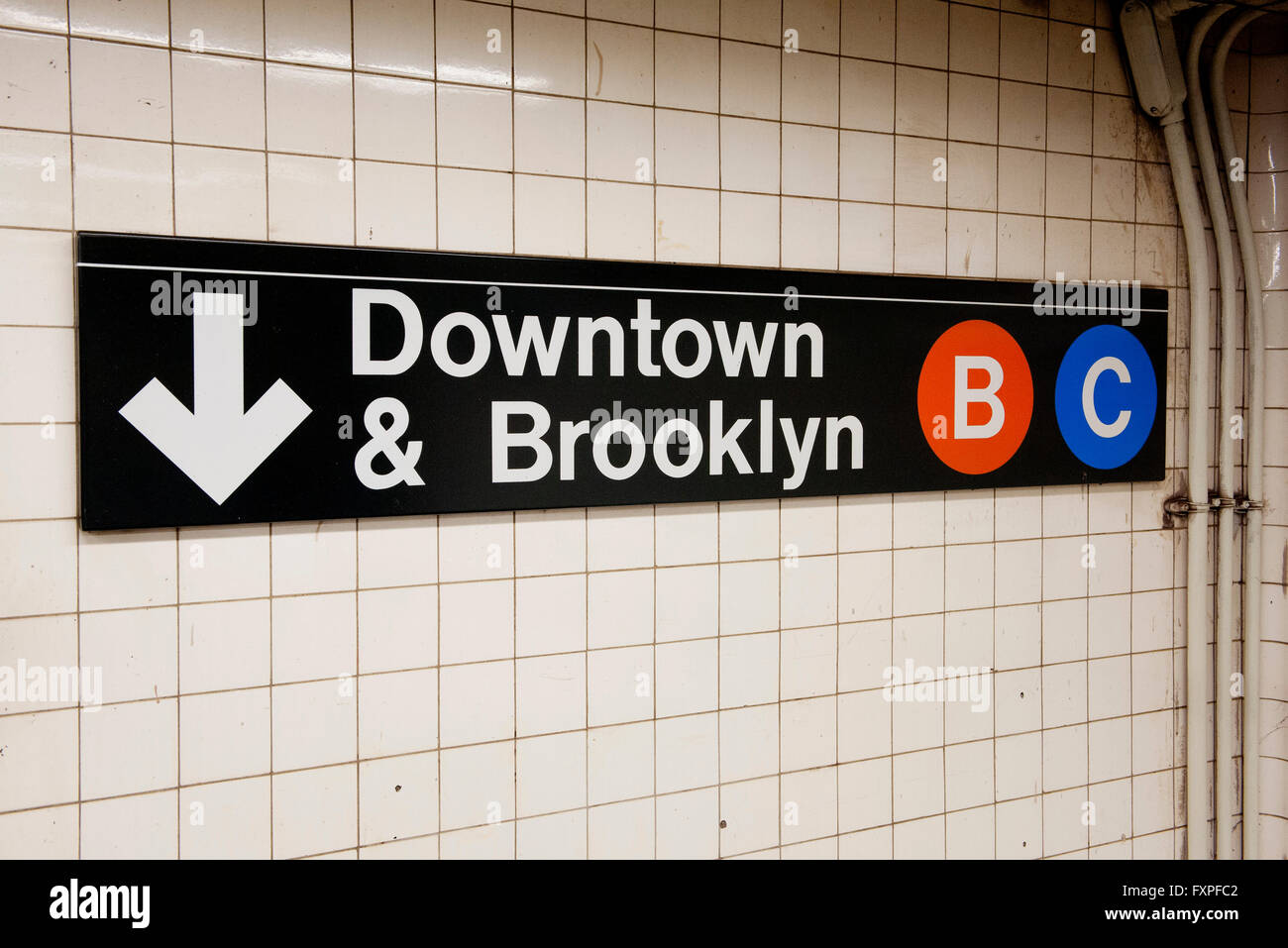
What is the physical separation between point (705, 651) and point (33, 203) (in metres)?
1.76

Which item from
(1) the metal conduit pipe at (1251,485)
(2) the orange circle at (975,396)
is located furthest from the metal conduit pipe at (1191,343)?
(2) the orange circle at (975,396)

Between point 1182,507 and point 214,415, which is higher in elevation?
point 214,415

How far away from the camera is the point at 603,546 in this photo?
2398mm

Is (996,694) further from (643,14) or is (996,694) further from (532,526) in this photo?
(643,14)

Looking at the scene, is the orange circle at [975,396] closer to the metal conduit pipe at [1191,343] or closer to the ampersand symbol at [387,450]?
the metal conduit pipe at [1191,343]

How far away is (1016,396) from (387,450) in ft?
5.76

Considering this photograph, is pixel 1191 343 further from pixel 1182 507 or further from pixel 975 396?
pixel 975 396

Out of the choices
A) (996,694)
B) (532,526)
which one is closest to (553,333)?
(532,526)

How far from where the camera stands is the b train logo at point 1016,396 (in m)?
2.72

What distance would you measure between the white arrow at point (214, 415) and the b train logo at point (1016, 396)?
5.58 feet

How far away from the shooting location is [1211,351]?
3.12 meters

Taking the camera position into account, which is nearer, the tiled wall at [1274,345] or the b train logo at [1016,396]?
the b train logo at [1016,396]

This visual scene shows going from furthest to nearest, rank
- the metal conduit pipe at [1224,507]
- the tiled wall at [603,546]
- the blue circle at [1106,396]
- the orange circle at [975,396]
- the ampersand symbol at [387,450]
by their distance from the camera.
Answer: the metal conduit pipe at [1224,507]
the blue circle at [1106,396]
the orange circle at [975,396]
the ampersand symbol at [387,450]
the tiled wall at [603,546]

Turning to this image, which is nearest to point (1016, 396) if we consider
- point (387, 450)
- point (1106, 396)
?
point (1106, 396)
